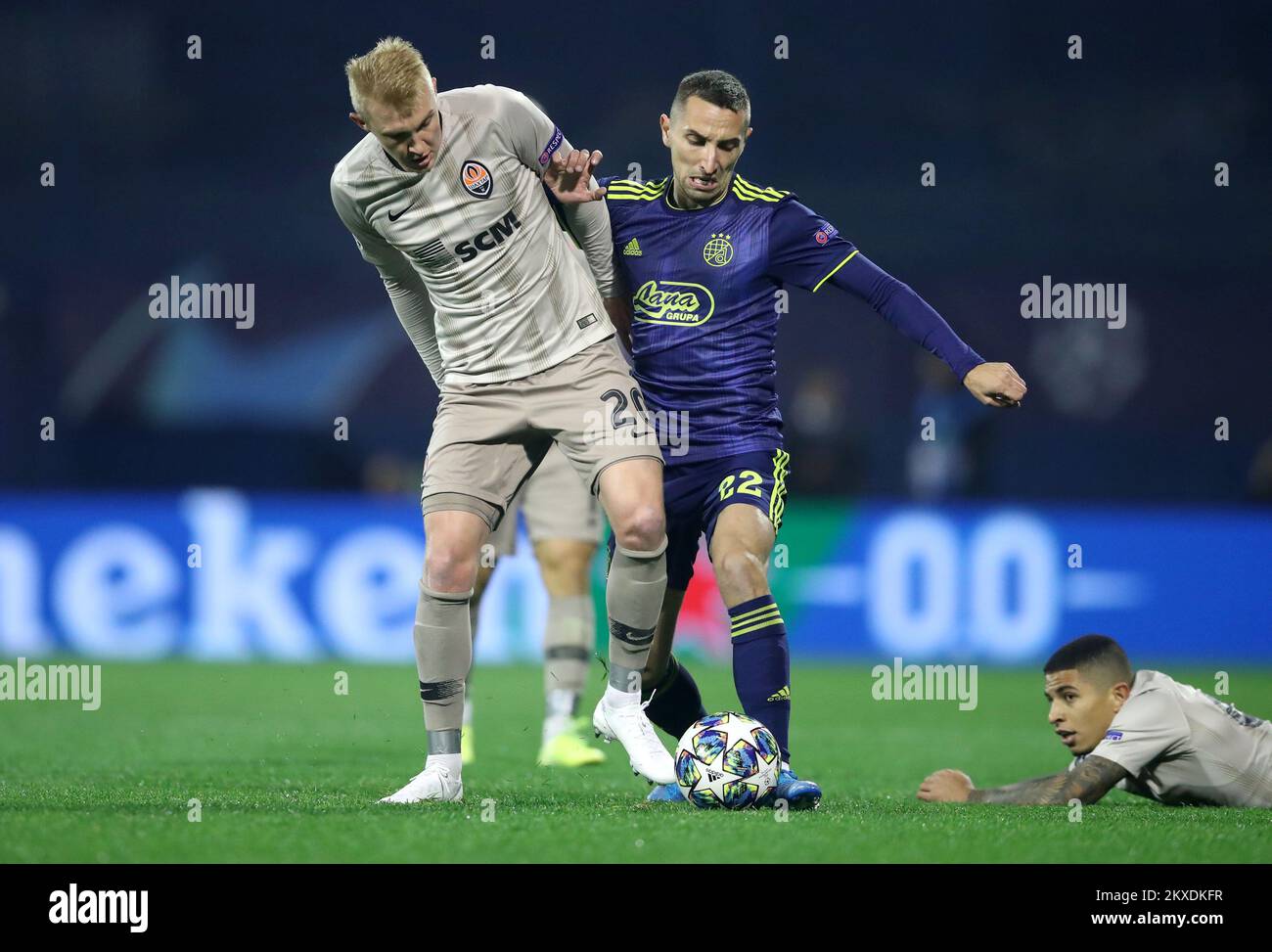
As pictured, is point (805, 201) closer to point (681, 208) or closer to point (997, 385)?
point (681, 208)

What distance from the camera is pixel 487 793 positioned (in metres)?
5.52

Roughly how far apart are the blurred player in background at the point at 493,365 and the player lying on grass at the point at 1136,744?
48.3 inches

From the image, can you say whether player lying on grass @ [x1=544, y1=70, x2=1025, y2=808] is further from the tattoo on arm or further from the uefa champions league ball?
the tattoo on arm

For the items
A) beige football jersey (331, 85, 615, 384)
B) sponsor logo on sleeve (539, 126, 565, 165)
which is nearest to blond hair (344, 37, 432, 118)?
beige football jersey (331, 85, 615, 384)

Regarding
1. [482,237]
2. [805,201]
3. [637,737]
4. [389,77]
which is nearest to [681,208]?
[482,237]

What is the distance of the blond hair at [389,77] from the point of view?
4.81 meters

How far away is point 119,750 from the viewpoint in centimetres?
719

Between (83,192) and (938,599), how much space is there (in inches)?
383

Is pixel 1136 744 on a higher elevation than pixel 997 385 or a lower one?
lower

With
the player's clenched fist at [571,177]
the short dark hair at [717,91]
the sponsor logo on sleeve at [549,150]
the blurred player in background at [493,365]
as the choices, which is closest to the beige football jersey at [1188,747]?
the blurred player in background at [493,365]

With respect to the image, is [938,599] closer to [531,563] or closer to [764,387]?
[531,563]

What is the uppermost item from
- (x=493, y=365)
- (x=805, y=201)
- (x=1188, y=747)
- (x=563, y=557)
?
(x=805, y=201)

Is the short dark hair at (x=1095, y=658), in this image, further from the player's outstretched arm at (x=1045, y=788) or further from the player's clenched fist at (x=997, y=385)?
the player's clenched fist at (x=997, y=385)

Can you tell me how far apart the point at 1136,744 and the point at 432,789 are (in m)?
2.21
